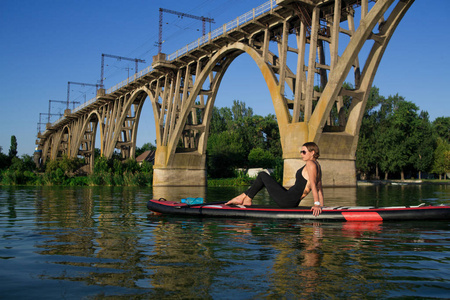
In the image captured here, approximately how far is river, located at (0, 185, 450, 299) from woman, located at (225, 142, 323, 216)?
23.0 inches

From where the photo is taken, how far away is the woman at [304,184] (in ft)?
26.1

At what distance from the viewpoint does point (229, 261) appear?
4.96 m

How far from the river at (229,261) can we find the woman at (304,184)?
0.58 m

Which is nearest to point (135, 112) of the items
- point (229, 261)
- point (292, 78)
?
point (292, 78)

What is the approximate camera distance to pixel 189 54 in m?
33.1

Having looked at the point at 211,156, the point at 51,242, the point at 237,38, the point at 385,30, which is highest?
the point at 237,38

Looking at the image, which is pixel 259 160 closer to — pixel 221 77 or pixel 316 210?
pixel 221 77

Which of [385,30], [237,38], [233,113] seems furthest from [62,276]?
[233,113]

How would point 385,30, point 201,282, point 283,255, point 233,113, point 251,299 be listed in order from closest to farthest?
point 251,299 < point 201,282 < point 283,255 < point 385,30 < point 233,113

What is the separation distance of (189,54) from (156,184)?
11.8 m

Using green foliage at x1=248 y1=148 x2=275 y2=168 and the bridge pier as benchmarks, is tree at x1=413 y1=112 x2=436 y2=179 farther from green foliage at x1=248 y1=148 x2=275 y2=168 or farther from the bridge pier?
the bridge pier

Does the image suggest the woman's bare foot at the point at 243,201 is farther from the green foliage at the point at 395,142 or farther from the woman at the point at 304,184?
the green foliage at the point at 395,142

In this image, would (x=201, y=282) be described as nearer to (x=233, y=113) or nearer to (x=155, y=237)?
(x=155, y=237)

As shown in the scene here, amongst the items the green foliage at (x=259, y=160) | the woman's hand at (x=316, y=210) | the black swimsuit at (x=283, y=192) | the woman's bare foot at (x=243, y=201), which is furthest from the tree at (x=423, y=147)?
the woman's hand at (x=316, y=210)
